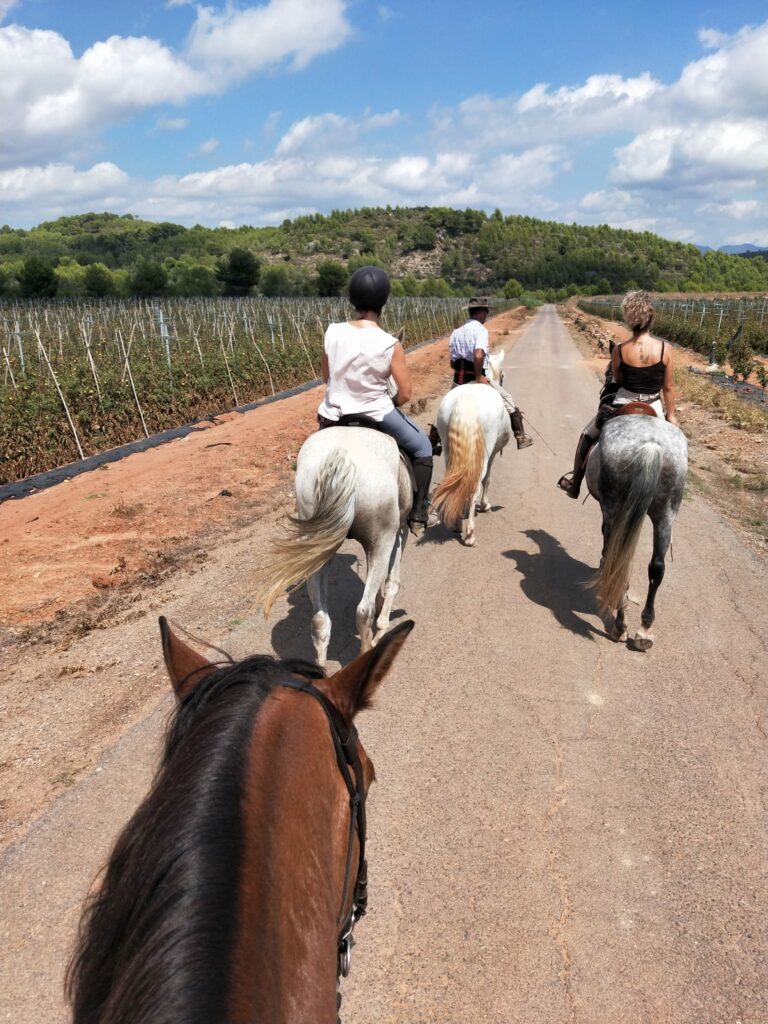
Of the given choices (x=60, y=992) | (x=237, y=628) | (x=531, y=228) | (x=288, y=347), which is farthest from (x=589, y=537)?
(x=531, y=228)

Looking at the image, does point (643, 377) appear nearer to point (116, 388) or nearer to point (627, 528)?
point (627, 528)

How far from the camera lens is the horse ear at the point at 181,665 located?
57.4 inches

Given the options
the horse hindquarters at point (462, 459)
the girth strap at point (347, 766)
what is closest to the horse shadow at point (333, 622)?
the horse hindquarters at point (462, 459)

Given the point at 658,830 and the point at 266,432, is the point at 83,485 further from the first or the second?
the point at 658,830

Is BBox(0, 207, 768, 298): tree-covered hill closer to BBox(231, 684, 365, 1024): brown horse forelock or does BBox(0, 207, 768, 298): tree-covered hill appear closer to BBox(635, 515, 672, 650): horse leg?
BBox(635, 515, 672, 650): horse leg

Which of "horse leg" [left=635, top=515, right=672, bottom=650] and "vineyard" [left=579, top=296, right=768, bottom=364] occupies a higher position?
"horse leg" [left=635, top=515, right=672, bottom=650]

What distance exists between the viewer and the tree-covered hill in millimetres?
103500

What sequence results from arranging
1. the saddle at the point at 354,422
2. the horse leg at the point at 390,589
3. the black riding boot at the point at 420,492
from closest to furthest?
the saddle at the point at 354,422, the horse leg at the point at 390,589, the black riding boot at the point at 420,492

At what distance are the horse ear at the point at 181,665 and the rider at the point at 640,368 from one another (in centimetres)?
411

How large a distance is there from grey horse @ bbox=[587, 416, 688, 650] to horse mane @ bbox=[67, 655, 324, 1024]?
3.76 m

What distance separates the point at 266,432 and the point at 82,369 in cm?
370

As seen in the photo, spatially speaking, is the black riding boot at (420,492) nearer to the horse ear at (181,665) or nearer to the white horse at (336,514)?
the white horse at (336,514)

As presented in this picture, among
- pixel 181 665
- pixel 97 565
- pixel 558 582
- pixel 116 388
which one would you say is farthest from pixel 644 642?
pixel 116 388

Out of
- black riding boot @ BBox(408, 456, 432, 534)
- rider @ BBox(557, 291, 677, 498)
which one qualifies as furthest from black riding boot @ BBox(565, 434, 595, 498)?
black riding boot @ BBox(408, 456, 432, 534)
